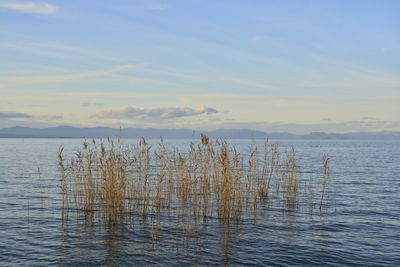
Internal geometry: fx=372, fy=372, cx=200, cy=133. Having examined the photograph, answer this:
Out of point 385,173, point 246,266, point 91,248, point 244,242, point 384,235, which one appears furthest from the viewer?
point 385,173

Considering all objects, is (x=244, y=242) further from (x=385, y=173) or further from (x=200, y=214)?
(x=385, y=173)

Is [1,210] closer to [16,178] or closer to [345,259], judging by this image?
[16,178]

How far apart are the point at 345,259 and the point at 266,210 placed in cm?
676

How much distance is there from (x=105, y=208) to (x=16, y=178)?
1744cm

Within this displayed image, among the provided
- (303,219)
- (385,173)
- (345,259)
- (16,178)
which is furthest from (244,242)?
(385,173)

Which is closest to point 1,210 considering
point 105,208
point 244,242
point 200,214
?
point 105,208

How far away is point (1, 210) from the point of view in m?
17.7

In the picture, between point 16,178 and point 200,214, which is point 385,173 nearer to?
point 200,214

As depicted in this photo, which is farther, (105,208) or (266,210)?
(266,210)

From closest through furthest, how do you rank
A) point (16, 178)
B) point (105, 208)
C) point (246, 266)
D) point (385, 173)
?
1. point (246, 266)
2. point (105, 208)
3. point (16, 178)
4. point (385, 173)

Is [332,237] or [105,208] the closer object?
[332,237]

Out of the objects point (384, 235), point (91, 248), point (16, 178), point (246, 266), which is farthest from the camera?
point (16, 178)

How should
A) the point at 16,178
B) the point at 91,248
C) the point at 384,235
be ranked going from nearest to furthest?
the point at 91,248, the point at 384,235, the point at 16,178

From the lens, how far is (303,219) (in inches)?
659
